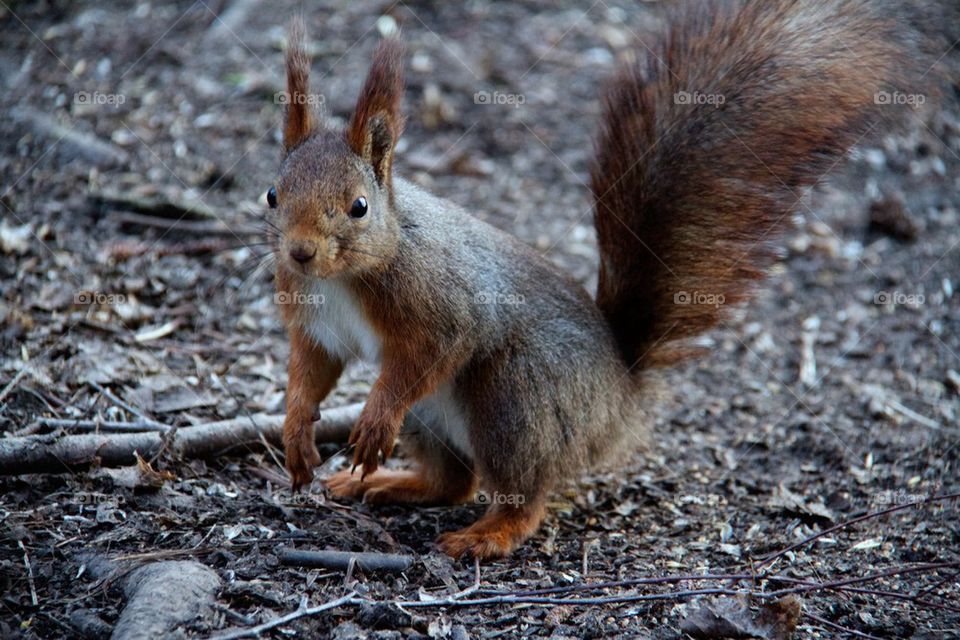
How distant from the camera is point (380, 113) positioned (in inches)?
127

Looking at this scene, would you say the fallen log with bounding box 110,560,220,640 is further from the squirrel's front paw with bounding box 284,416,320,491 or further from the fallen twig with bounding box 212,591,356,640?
the squirrel's front paw with bounding box 284,416,320,491

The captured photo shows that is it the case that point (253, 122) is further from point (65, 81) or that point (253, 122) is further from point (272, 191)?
point (272, 191)

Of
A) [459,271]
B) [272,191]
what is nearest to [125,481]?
[272,191]

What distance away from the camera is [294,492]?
351 centimetres

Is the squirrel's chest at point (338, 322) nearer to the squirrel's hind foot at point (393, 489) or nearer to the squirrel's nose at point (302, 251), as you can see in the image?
the squirrel's nose at point (302, 251)

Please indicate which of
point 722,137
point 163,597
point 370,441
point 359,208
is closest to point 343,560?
point 370,441

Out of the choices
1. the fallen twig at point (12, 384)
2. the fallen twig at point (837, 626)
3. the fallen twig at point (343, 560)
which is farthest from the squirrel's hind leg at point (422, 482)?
the fallen twig at point (837, 626)

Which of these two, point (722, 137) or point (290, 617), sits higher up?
point (722, 137)

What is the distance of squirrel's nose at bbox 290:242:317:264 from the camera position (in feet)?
9.52

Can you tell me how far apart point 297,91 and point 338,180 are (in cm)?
40

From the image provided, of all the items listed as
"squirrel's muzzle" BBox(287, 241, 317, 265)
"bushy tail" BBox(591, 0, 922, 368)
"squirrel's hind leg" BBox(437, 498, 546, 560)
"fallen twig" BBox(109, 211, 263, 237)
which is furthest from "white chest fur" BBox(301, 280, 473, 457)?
"fallen twig" BBox(109, 211, 263, 237)

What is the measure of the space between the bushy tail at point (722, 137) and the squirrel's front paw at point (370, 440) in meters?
1.18

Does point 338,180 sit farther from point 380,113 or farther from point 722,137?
point 722,137

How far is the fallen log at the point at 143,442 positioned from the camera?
316 cm
